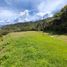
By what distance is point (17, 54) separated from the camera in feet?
106

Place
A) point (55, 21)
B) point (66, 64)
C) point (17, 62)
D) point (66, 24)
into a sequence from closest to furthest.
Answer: point (66, 64)
point (17, 62)
point (66, 24)
point (55, 21)

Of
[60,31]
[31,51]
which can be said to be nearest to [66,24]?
[60,31]

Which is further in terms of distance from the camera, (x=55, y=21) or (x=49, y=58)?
(x=55, y=21)

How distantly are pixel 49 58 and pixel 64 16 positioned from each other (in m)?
47.6

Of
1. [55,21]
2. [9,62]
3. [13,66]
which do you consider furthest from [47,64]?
[55,21]

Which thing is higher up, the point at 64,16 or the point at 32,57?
the point at 64,16

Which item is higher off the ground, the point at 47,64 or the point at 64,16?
the point at 64,16

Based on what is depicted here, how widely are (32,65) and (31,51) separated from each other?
7.77 meters

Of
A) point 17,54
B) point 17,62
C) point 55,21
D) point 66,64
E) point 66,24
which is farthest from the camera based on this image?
point 55,21

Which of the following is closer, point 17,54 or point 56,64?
point 56,64

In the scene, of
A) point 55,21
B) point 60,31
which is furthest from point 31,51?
point 55,21

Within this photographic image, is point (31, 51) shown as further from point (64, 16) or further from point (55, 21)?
point (55, 21)

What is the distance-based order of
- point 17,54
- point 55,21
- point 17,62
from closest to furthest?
point 17,62, point 17,54, point 55,21

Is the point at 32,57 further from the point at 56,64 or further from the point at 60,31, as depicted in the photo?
the point at 60,31
